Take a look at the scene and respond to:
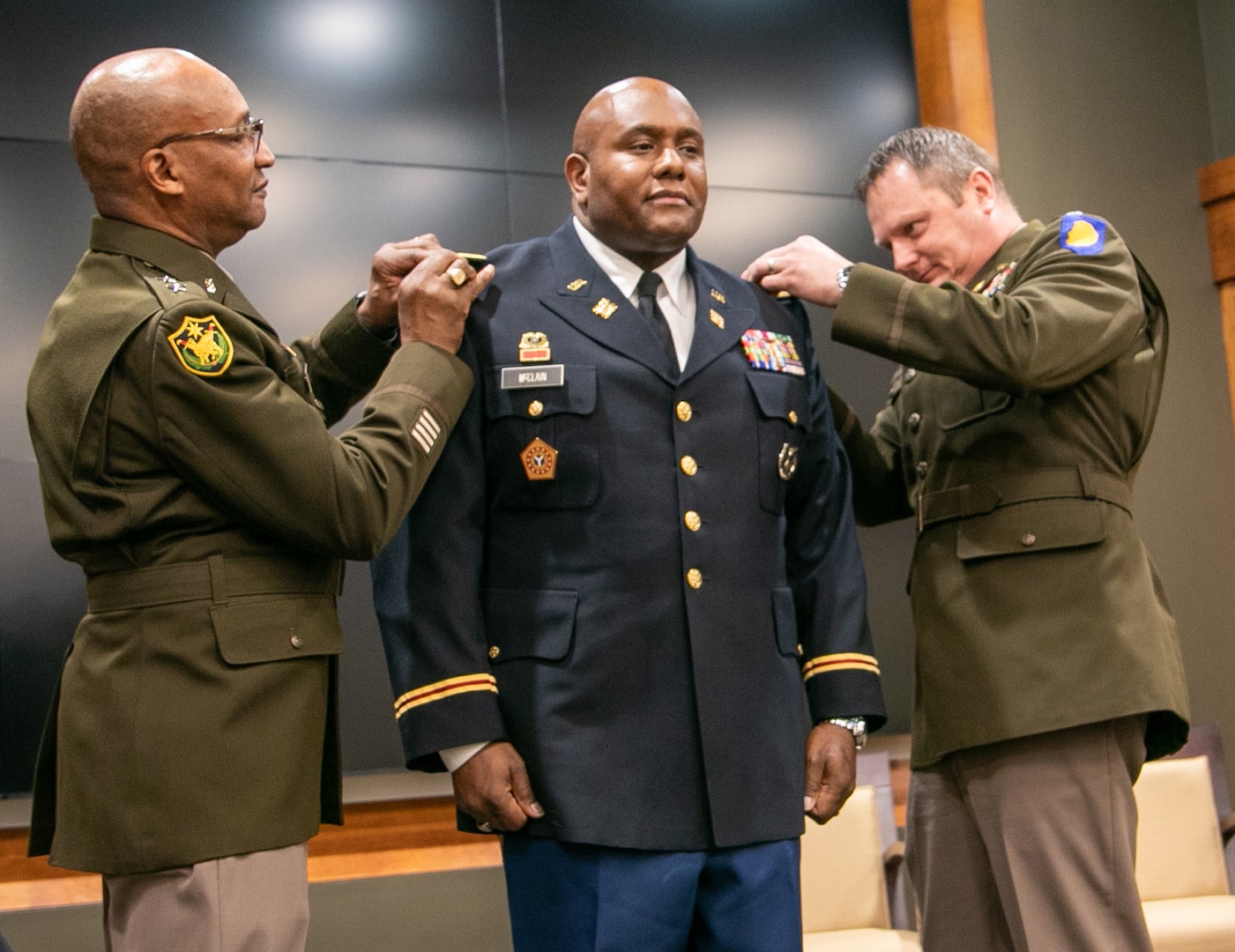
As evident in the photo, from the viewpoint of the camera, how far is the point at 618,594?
1898mm

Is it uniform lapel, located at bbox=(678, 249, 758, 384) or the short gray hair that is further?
the short gray hair

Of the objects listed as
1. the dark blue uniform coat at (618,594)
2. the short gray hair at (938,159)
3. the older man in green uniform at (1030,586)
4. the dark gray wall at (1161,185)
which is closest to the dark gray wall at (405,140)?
the dark gray wall at (1161,185)

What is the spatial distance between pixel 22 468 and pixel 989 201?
2807 mm

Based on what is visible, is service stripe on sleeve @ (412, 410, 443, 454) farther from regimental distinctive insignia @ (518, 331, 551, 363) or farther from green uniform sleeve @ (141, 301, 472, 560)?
regimental distinctive insignia @ (518, 331, 551, 363)

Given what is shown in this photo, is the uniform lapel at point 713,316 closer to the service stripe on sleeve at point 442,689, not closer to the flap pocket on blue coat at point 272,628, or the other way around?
the service stripe on sleeve at point 442,689

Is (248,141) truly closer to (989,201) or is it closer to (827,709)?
(827,709)

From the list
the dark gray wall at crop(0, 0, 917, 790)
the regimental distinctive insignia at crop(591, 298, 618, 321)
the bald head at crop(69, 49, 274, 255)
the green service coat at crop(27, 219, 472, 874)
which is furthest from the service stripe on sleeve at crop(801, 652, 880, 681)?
the dark gray wall at crop(0, 0, 917, 790)

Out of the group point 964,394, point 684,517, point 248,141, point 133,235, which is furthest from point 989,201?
point 133,235

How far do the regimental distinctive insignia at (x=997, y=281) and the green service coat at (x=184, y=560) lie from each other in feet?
4.09

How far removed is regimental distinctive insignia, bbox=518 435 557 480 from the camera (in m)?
1.93

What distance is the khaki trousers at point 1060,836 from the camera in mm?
2211

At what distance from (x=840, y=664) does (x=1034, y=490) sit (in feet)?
1.67

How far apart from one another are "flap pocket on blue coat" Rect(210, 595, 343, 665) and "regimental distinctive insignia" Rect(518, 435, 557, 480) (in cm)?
36

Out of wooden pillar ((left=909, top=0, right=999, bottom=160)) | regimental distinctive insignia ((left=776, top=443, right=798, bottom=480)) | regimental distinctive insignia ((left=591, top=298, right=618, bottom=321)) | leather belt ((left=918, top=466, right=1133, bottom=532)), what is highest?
wooden pillar ((left=909, top=0, right=999, bottom=160))
